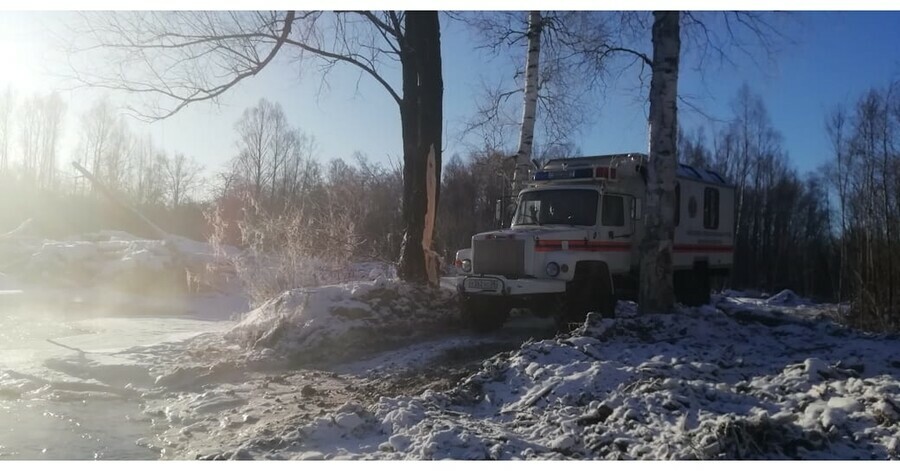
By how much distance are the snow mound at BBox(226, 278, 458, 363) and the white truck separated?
1056 millimetres

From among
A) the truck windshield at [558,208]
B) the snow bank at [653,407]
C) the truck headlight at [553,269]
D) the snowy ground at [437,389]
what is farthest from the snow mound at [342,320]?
the snow bank at [653,407]

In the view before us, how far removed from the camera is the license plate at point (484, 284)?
34.7 ft

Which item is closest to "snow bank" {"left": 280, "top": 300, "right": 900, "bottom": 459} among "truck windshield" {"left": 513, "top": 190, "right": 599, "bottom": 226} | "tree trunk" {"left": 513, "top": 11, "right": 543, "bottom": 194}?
"truck windshield" {"left": 513, "top": 190, "right": 599, "bottom": 226}

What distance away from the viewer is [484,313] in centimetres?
1140

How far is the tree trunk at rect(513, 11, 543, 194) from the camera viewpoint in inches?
592

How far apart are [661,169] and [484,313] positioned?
3.76 m

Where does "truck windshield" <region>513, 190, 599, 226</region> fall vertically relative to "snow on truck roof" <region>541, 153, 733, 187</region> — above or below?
below

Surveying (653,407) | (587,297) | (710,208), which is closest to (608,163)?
(587,297)

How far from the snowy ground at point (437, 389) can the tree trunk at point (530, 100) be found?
4.22 m

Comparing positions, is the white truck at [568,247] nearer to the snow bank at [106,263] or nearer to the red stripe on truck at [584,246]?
the red stripe on truck at [584,246]

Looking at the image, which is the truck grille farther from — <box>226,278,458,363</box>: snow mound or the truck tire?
<box>226,278,458,363</box>: snow mound

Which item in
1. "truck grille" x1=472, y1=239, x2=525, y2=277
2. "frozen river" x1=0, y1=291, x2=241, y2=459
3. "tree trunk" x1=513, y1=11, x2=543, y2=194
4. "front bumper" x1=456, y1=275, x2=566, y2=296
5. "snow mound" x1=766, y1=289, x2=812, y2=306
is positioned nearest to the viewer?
"frozen river" x1=0, y1=291, x2=241, y2=459

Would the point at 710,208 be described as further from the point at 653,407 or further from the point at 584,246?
the point at 653,407

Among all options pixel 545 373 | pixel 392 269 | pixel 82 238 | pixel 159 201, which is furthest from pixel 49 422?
pixel 159 201
